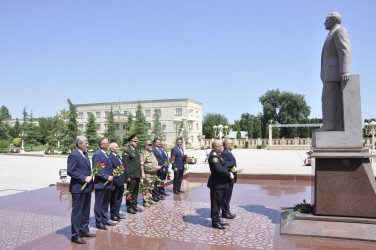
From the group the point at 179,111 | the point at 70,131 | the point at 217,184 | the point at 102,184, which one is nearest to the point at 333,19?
the point at 217,184

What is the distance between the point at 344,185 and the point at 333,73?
1.98 meters

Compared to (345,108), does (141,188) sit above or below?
below

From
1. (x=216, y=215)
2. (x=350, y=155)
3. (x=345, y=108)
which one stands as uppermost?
(x=345, y=108)

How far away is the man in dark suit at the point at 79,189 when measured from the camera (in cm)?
461

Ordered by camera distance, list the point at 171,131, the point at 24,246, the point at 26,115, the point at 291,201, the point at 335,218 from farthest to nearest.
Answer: the point at 26,115 → the point at 171,131 → the point at 291,201 → the point at 335,218 → the point at 24,246

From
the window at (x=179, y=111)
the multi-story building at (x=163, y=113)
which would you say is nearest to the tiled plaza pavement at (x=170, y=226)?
the multi-story building at (x=163, y=113)

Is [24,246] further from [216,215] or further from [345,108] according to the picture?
[345,108]

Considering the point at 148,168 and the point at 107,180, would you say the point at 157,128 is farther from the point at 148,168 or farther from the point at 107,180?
the point at 107,180

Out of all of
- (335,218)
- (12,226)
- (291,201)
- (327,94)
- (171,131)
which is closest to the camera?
(335,218)

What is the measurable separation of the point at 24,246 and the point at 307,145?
3896cm

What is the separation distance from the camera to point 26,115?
59.8 meters

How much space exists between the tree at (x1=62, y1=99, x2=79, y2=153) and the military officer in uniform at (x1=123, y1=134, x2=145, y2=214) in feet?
94.1

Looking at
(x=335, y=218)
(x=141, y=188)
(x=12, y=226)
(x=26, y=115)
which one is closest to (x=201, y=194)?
(x=141, y=188)

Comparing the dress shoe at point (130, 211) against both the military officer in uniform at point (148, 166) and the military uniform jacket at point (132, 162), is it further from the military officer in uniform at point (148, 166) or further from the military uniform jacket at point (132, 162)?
the military uniform jacket at point (132, 162)
